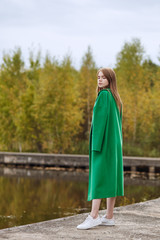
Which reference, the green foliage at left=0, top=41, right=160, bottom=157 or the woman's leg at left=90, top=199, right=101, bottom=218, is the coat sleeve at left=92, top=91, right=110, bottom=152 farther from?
the green foliage at left=0, top=41, right=160, bottom=157

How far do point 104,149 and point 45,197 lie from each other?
7.36m

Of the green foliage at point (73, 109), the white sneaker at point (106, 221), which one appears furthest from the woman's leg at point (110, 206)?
the green foliage at point (73, 109)

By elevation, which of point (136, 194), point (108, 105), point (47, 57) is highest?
point (47, 57)

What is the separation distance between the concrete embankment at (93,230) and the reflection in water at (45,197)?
3.21m

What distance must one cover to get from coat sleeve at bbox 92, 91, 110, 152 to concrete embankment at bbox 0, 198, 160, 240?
830 millimetres

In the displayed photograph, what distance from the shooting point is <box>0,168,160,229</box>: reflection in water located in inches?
344

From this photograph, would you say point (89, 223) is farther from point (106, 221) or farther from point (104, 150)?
point (104, 150)

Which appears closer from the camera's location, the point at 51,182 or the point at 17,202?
the point at 17,202

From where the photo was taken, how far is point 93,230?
4.28 metres

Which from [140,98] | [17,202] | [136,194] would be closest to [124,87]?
[140,98]

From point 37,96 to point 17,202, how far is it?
11.6 m

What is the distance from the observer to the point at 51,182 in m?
14.3

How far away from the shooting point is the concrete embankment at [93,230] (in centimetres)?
403

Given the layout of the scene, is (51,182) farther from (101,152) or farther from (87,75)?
(101,152)
